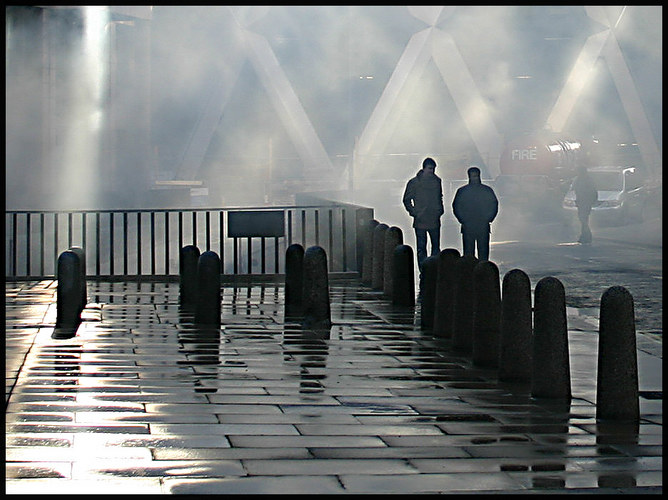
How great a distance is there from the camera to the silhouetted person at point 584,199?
62.3 feet

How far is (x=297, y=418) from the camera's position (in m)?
5.23

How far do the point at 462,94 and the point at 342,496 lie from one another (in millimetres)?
35098

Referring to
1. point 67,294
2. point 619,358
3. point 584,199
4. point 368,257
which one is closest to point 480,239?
point 368,257

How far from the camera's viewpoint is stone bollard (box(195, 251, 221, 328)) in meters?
8.30

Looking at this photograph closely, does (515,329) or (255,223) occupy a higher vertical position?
(255,223)

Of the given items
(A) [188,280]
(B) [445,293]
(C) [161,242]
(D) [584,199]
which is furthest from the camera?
(C) [161,242]

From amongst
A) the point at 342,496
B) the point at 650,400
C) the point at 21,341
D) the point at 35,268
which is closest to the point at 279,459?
the point at 342,496

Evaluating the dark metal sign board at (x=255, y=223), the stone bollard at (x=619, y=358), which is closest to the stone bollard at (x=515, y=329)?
the stone bollard at (x=619, y=358)

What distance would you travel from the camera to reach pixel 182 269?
9.92 metres

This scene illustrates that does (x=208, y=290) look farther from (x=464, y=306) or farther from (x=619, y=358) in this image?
(x=619, y=358)

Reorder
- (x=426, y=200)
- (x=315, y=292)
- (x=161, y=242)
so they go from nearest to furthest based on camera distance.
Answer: (x=315, y=292) < (x=426, y=200) < (x=161, y=242)

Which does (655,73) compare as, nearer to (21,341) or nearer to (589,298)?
(589,298)

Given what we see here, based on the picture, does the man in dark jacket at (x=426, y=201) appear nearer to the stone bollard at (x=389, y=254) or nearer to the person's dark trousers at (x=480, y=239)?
the person's dark trousers at (x=480, y=239)

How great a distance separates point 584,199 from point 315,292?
1144 centimetres
